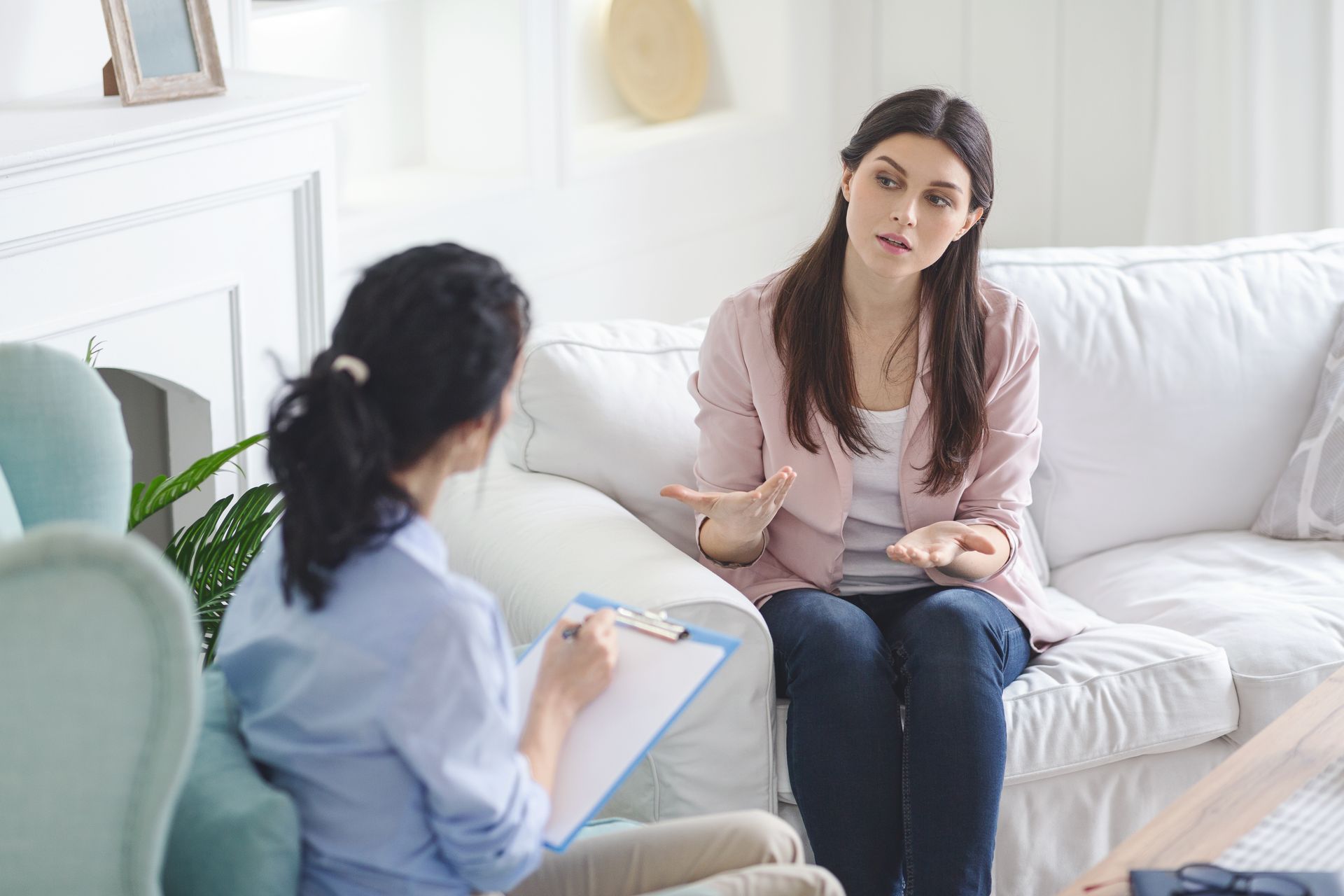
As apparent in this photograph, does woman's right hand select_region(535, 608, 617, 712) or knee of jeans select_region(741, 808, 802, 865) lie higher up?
woman's right hand select_region(535, 608, 617, 712)

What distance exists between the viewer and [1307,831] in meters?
1.36

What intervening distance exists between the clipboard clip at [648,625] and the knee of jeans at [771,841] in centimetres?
18

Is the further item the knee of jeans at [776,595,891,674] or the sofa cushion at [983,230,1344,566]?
the sofa cushion at [983,230,1344,566]

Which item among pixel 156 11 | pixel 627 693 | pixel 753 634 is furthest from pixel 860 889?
pixel 156 11

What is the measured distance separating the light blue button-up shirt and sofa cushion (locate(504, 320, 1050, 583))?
0.99 metres

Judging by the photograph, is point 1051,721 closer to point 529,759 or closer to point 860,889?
point 860,889

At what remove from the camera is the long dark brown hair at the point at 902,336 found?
185 centimetres

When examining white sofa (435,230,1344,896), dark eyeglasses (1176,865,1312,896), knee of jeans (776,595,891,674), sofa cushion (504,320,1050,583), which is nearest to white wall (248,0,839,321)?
sofa cushion (504,320,1050,583)

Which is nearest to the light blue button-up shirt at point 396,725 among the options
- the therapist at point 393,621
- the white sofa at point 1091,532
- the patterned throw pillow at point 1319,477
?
the therapist at point 393,621

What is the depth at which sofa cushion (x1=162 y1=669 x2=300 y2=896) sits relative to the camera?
3.33 ft

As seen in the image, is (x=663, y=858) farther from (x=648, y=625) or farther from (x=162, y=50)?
(x=162, y=50)

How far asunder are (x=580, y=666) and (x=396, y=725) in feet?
0.79

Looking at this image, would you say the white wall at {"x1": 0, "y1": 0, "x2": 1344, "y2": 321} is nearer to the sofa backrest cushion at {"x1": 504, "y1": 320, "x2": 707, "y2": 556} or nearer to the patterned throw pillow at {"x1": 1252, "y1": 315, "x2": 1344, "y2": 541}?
the sofa backrest cushion at {"x1": 504, "y1": 320, "x2": 707, "y2": 556}

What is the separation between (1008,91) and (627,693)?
263 cm
